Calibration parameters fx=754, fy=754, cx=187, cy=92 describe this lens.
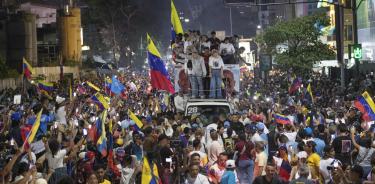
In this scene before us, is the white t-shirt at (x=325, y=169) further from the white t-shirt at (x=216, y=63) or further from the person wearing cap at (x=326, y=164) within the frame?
the white t-shirt at (x=216, y=63)

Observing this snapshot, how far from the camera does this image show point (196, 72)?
20.0 metres

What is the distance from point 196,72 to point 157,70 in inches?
40.9

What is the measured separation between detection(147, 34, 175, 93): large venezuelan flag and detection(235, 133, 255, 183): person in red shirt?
→ 7613 millimetres

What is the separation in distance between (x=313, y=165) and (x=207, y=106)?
324 inches

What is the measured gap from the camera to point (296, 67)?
161 feet

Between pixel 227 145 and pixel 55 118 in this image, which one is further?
pixel 55 118

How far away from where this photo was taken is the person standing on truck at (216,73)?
776 inches

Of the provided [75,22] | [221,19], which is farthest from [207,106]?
[221,19]

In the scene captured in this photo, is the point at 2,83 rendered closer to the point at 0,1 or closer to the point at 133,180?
the point at 0,1

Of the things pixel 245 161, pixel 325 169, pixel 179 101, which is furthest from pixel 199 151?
pixel 179 101

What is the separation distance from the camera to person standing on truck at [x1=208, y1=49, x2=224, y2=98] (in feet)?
64.6

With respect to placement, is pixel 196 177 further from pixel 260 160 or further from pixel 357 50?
pixel 357 50

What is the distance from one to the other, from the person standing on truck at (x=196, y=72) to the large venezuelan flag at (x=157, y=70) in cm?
61

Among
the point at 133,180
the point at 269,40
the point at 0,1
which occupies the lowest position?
the point at 133,180
